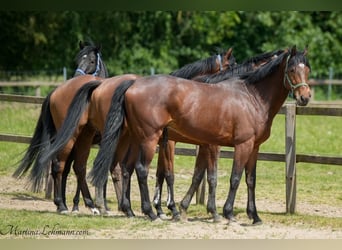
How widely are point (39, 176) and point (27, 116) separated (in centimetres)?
791

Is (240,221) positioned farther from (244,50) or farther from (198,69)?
(244,50)

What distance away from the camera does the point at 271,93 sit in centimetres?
764

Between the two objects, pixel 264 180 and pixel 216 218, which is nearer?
pixel 216 218

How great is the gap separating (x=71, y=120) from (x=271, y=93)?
2.21 m

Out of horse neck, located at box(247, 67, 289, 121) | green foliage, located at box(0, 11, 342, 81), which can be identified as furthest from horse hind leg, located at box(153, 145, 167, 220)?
green foliage, located at box(0, 11, 342, 81)

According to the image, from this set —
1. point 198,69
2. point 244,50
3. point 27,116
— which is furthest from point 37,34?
point 198,69

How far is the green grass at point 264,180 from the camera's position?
7195 mm

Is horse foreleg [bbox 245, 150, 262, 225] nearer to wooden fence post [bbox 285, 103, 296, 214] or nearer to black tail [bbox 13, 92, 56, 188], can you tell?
wooden fence post [bbox 285, 103, 296, 214]

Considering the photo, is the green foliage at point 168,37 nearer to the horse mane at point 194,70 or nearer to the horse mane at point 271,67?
the horse mane at point 194,70

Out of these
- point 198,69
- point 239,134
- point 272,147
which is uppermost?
point 198,69

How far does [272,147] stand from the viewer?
44.4 feet

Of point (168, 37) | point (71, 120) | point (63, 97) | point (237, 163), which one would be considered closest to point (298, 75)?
point (237, 163)

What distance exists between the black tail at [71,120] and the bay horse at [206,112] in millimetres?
616

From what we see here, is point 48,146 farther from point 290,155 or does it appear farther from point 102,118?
point 290,155
